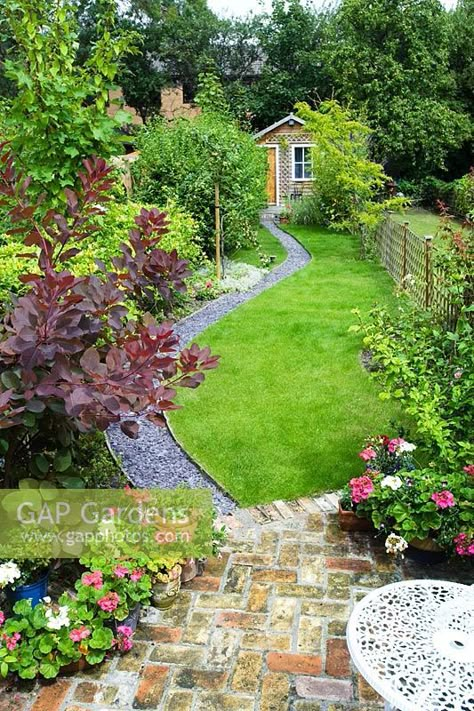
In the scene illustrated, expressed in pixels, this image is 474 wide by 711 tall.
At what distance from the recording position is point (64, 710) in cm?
266

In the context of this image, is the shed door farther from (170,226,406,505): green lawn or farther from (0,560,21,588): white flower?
(0,560,21,588): white flower

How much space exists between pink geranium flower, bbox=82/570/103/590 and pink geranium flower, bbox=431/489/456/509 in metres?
1.86

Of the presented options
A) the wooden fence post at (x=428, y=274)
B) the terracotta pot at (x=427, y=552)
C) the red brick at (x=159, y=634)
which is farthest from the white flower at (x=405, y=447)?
the wooden fence post at (x=428, y=274)

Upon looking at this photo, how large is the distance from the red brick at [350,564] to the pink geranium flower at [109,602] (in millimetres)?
1267

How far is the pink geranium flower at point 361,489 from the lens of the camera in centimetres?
374

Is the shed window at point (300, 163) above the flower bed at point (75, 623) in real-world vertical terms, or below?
above

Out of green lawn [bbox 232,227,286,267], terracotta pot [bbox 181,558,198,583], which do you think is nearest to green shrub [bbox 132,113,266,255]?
green lawn [bbox 232,227,286,267]

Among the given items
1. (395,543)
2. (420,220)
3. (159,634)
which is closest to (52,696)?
(159,634)

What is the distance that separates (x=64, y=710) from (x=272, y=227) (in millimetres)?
16474

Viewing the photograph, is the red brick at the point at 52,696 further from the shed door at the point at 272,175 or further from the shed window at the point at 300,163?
the shed window at the point at 300,163

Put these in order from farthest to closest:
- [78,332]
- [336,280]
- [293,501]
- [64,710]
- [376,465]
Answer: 1. [336,280]
2. [293,501]
3. [376,465]
4. [78,332]
5. [64,710]

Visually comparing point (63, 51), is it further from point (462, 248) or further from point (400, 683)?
point (400, 683)

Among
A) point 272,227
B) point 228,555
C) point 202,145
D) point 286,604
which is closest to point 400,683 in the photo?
point 286,604

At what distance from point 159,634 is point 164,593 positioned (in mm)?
217
